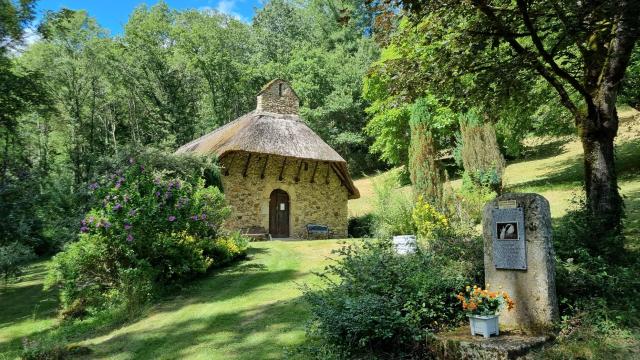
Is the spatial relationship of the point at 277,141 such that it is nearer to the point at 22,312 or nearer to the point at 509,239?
the point at 22,312

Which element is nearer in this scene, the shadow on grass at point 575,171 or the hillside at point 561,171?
the hillside at point 561,171

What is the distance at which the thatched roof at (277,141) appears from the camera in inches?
631

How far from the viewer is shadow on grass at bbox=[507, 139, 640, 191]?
1439 centimetres

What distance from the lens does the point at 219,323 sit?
21.6 feet

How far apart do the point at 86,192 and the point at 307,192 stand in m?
9.01

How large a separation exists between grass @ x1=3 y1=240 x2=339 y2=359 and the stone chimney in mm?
9982

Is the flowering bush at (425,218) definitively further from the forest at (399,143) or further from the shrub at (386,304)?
the shrub at (386,304)

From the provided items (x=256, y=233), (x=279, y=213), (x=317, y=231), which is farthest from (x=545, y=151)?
(x=256, y=233)

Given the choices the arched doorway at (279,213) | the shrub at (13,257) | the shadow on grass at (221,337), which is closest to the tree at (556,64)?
the shadow on grass at (221,337)

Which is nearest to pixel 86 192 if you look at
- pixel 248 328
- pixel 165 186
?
pixel 165 186

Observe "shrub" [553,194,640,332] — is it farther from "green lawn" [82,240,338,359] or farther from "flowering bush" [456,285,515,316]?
Answer: "green lawn" [82,240,338,359]

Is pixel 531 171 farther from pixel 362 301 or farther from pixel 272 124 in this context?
pixel 362 301

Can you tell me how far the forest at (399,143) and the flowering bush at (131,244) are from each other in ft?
0.12

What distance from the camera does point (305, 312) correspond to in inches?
246
